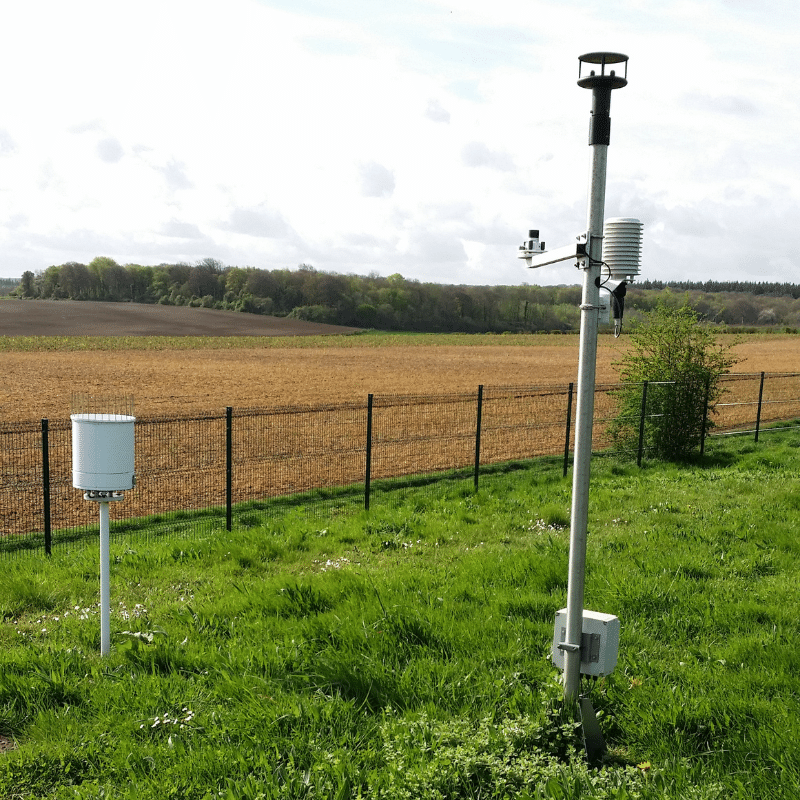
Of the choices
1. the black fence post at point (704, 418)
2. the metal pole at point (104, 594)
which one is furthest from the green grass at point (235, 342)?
the metal pole at point (104, 594)

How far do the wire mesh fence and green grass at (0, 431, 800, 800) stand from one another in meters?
2.34

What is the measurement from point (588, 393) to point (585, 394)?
2 centimetres

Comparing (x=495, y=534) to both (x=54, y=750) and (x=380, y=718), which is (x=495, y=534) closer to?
(x=380, y=718)

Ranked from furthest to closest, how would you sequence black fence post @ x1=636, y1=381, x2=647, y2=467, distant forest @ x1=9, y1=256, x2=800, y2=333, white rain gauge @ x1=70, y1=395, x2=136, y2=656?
distant forest @ x1=9, y1=256, x2=800, y2=333
black fence post @ x1=636, y1=381, x2=647, y2=467
white rain gauge @ x1=70, y1=395, x2=136, y2=656

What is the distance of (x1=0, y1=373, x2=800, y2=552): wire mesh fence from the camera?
10.7m

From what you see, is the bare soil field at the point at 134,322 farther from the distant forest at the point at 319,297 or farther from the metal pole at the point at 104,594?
the metal pole at the point at 104,594

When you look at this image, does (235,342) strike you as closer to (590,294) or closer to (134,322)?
(134,322)

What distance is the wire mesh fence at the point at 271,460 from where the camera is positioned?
1073 centimetres

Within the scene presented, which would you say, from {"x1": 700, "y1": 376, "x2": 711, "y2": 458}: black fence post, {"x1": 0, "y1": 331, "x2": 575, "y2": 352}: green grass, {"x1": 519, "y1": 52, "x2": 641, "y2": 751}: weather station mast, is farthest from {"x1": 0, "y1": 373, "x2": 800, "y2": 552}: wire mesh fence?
{"x1": 0, "y1": 331, "x2": 575, "y2": 352}: green grass

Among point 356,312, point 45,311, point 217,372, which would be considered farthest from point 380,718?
point 356,312

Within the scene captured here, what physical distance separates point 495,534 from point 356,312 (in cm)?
10436

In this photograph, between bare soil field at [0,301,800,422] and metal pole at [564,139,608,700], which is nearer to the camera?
metal pole at [564,139,608,700]

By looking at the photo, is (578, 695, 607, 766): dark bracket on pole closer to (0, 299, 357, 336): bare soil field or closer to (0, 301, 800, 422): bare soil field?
(0, 301, 800, 422): bare soil field

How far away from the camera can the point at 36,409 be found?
76.9 ft
